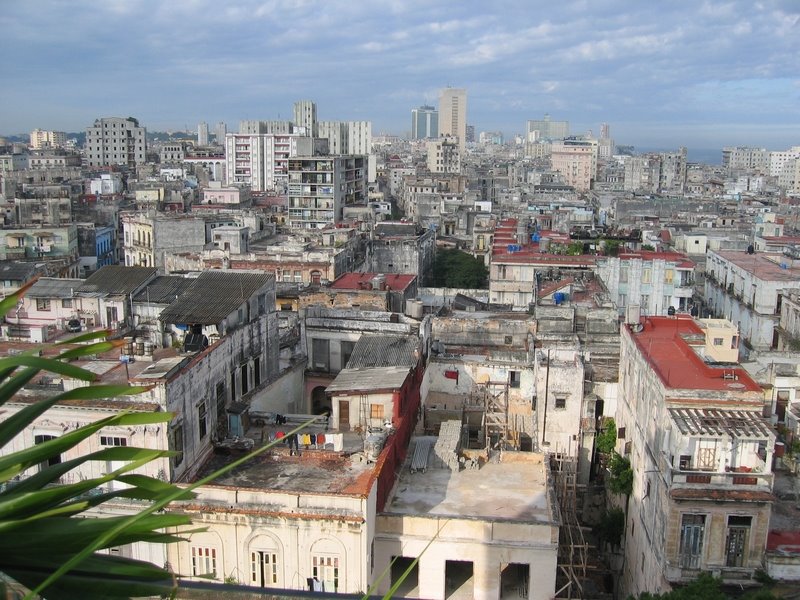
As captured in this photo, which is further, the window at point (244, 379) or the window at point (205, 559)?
the window at point (244, 379)

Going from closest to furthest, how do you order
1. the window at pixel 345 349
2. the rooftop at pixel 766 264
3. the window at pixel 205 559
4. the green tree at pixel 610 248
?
the window at pixel 205 559 → the window at pixel 345 349 → the rooftop at pixel 766 264 → the green tree at pixel 610 248

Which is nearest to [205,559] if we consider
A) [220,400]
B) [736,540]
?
[220,400]

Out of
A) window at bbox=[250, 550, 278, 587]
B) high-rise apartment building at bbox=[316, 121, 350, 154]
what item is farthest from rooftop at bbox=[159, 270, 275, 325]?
high-rise apartment building at bbox=[316, 121, 350, 154]

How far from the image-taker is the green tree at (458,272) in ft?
254

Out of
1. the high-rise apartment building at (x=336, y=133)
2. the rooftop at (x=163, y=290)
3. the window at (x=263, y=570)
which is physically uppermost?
the high-rise apartment building at (x=336, y=133)

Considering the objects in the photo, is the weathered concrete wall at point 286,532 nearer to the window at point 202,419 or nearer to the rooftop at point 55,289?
the window at point 202,419

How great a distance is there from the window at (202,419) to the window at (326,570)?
5.60 metres

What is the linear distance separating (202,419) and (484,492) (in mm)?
8584

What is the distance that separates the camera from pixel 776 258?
59.4m

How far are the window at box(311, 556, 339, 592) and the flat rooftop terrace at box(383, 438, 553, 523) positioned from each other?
2.22 metres

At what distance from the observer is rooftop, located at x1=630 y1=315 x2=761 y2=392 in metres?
23.5

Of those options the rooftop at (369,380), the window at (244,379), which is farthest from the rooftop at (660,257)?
the window at (244,379)

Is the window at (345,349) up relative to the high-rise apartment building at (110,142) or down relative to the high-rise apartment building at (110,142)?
down

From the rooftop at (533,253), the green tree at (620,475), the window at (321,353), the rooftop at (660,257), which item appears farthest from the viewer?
the rooftop at (533,253)
